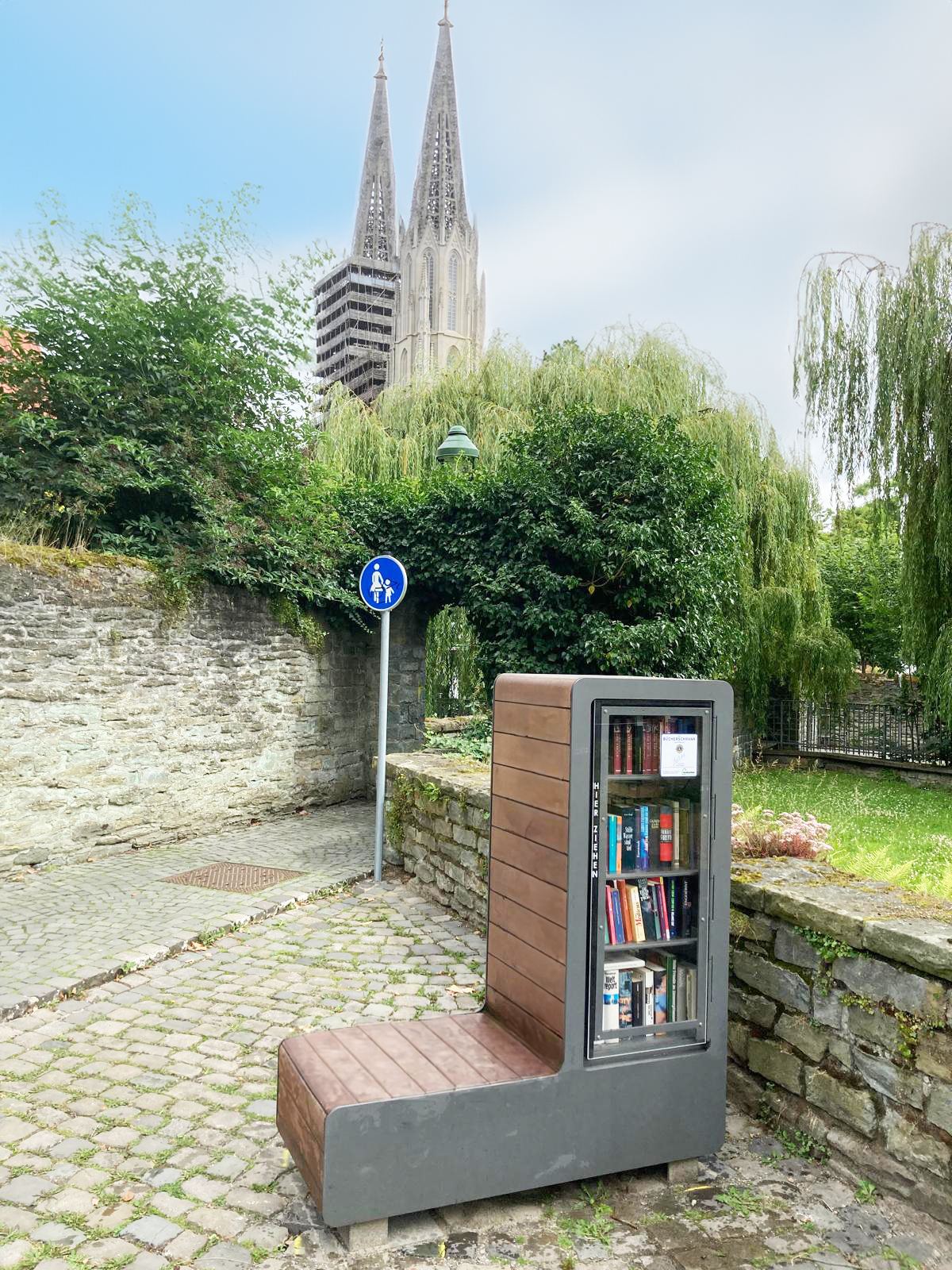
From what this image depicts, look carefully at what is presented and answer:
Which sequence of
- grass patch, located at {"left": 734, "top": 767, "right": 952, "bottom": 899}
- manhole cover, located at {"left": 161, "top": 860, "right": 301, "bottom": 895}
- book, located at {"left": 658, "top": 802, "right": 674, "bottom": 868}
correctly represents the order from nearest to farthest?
book, located at {"left": 658, "top": 802, "right": 674, "bottom": 868}, grass patch, located at {"left": 734, "top": 767, "right": 952, "bottom": 899}, manhole cover, located at {"left": 161, "top": 860, "right": 301, "bottom": 895}

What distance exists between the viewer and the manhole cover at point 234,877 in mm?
7242

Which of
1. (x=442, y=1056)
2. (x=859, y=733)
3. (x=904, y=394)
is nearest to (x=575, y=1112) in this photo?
(x=442, y=1056)

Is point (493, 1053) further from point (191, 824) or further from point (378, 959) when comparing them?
point (191, 824)

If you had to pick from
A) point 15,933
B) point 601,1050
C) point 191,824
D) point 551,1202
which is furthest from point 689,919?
point 191,824

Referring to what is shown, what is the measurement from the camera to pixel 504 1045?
327 centimetres

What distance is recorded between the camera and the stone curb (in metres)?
4.70

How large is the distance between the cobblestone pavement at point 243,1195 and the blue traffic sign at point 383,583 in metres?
3.95

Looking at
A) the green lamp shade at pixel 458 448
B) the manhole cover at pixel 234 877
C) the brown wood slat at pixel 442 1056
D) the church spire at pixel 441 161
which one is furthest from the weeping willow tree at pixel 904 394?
the church spire at pixel 441 161

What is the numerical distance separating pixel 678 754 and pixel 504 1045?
1225mm

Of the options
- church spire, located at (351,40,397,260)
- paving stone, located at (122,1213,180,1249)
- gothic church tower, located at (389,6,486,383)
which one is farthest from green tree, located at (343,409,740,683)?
church spire, located at (351,40,397,260)

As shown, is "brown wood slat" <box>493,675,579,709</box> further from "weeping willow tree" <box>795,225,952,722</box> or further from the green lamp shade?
"weeping willow tree" <box>795,225,952,722</box>

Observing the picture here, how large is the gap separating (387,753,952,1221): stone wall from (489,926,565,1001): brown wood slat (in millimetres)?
994

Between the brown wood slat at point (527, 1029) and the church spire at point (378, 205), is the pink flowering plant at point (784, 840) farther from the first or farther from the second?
the church spire at point (378, 205)

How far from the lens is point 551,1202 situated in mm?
3062
